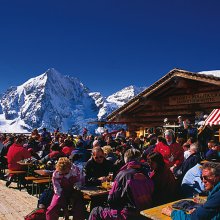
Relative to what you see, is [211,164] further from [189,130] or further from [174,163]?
[189,130]

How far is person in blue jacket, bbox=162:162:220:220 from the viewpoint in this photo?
10.6ft

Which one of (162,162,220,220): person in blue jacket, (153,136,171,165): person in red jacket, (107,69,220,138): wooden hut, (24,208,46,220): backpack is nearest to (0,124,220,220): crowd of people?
(162,162,220,220): person in blue jacket

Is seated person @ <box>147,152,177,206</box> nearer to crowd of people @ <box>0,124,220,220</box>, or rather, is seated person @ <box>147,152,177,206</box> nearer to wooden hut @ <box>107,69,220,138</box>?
crowd of people @ <box>0,124,220,220</box>

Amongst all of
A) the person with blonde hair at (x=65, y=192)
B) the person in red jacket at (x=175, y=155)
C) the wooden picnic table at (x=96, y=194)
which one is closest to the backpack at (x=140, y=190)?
the wooden picnic table at (x=96, y=194)

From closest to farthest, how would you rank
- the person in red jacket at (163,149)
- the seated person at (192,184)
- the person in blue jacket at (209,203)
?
the person in blue jacket at (209,203), the seated person at (192,184), the person in red jacket at (163,149)

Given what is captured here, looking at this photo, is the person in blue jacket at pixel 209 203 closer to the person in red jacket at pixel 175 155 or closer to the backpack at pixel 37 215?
the backpack at pixel 37 215

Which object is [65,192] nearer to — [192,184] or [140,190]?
[140,190]

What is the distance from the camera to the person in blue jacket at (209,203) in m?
3.24

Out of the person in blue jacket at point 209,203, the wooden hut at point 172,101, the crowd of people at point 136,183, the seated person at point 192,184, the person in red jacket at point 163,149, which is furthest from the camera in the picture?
the wooden hut at point 172,101

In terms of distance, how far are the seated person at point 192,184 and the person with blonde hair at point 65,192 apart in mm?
1776

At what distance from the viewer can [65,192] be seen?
18.1 ft

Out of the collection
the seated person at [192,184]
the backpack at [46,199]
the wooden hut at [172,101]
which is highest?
the wooden hut at [172,101]

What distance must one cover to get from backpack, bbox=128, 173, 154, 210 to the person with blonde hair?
158 centimetres

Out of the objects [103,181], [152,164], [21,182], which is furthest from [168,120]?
[152,164]
